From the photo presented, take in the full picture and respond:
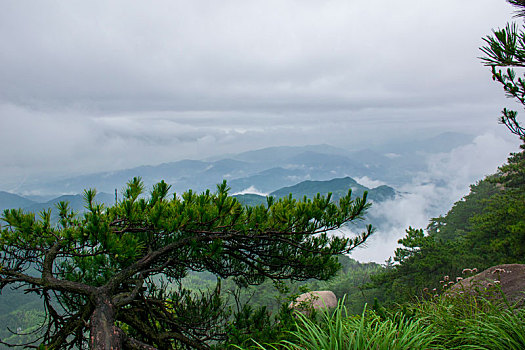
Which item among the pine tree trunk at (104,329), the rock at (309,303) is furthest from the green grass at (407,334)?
Result: the pine tree trunk at (104,329)

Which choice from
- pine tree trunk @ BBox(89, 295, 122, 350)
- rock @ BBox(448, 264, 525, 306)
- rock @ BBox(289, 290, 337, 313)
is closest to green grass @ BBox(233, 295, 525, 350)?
rock @ BBox(289, 290, 337, 313)

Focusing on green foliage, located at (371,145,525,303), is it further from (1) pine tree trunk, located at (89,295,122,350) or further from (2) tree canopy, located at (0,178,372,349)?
(1) pine tree trunk, located at (89,295,122,350)

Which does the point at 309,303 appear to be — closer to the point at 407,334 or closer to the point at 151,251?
the point at 407,334

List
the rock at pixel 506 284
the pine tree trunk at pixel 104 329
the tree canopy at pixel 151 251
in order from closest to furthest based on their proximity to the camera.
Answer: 1. the pine tree trunk at pixel 104 329
2. the tree canopy at pixel 151 251
3. the rock at pixel 506 284

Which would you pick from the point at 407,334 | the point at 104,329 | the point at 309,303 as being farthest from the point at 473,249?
the point at 104,329

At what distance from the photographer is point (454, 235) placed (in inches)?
1133

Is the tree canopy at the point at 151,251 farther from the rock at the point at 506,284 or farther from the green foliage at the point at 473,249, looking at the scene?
the green foliage at the point at 473,249

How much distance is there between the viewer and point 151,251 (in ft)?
9.54

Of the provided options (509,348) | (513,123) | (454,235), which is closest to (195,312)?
(509,348)

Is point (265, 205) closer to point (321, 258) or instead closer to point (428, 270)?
point (321, 258)

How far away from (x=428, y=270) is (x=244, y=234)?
1658cm

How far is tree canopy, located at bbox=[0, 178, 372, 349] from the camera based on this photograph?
2398 mm

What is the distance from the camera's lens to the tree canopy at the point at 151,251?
7.87ft

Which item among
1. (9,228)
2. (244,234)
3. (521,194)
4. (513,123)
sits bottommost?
(521,194)
